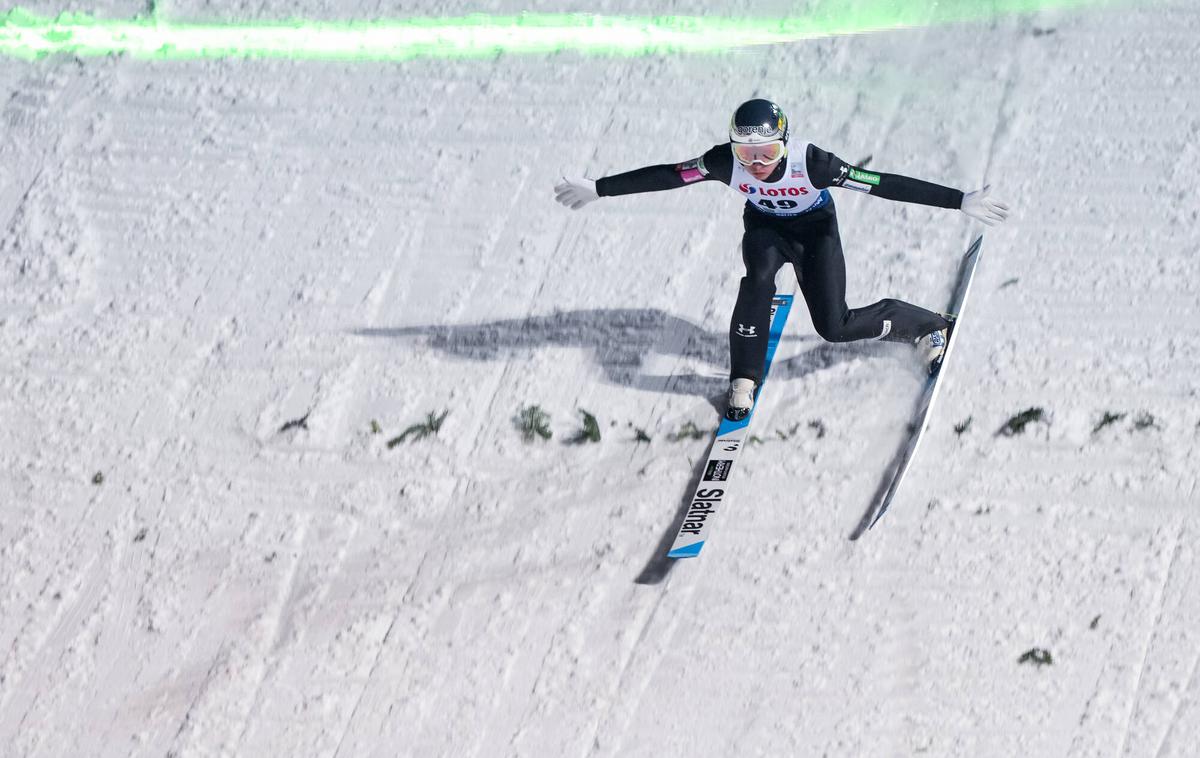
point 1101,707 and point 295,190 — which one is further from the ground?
point 295,190

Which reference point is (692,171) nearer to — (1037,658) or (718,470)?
(718,470)

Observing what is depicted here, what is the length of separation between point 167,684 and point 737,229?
359 centimetres

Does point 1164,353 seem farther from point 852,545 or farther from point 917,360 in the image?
point 852,545

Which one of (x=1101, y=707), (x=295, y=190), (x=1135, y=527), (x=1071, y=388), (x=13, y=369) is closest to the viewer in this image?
(x=1101, y=707)

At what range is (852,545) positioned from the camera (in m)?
5.05

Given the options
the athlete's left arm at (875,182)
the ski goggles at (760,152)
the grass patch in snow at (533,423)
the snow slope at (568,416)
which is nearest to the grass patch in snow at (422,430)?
the snow slope at (568,416)

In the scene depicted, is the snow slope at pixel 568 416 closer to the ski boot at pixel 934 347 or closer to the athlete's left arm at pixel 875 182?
the ski boot at pixel 934 347

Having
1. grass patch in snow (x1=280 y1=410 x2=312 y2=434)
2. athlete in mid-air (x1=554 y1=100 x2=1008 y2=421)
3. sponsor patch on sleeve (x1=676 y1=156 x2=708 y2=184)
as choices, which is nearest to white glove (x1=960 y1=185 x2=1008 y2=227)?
athlete in mid-air (x1=554 y1=100 x2=1008 y2=421)

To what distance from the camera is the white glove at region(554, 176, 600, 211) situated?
518cm

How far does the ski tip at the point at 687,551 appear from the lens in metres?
5.09

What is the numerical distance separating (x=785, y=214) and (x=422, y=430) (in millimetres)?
2030

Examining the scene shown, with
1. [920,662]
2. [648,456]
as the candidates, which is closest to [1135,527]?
[920,662]

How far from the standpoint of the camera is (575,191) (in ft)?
17.1

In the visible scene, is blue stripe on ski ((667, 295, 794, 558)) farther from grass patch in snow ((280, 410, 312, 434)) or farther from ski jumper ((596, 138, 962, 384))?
grass patch in snow ((280, 410, 312, 434))
